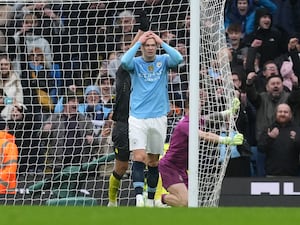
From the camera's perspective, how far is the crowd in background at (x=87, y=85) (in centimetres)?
1395

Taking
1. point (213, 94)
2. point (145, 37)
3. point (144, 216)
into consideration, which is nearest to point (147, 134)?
point (213, 94)

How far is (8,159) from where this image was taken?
1396cm

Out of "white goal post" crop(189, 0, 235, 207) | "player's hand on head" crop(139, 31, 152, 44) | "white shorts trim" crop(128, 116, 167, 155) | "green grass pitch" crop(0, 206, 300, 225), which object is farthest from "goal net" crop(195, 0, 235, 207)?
"green grass pitch" crop(0, 206, 300, 225)

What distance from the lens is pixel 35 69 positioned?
47.9ft

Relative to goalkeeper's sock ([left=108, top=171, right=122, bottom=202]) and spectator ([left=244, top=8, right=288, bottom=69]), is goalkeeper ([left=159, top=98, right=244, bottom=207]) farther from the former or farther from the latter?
spectator ([left=244, top=8, right=288, bottom=69])

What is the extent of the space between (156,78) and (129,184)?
1.77 meters

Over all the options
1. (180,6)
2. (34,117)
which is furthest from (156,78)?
(34,117)

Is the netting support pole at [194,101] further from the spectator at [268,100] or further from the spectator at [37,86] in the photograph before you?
the spectator at [37,86]

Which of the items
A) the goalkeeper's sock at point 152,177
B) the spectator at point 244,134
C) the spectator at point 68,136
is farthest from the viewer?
the spectator at point 68,136

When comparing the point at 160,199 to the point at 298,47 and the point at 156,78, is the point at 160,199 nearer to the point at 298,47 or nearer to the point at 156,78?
the point at 156,78

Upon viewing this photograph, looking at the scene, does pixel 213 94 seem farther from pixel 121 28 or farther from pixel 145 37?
pixel 121 28

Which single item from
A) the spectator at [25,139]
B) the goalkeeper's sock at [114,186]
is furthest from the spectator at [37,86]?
the goalkeeper's sock at [114,186]

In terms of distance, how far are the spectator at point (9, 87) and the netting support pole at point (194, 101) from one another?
3208 millimetres

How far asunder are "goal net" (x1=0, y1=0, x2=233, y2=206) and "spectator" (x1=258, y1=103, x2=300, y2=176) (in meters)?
1.11
